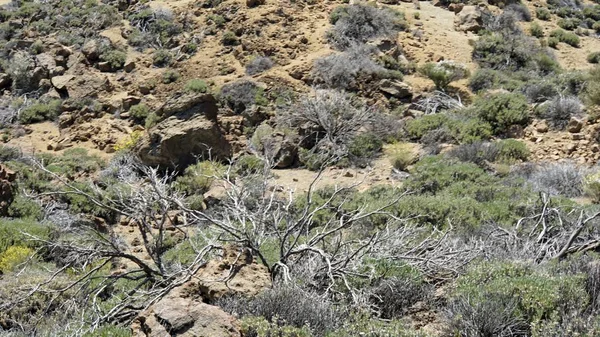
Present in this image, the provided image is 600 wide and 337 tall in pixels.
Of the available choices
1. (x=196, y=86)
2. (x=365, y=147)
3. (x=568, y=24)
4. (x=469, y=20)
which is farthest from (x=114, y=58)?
(x=568, y=24)

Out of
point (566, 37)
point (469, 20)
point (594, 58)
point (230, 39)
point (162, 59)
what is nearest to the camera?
point (230, 39)

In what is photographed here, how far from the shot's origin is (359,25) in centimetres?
1686

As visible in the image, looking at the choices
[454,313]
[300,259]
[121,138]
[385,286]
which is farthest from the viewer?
[121,138]

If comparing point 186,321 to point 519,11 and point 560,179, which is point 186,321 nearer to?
point 560,179

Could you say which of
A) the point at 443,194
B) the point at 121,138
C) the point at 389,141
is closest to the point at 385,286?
the point at 443,194

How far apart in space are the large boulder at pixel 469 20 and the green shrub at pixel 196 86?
29.6ft

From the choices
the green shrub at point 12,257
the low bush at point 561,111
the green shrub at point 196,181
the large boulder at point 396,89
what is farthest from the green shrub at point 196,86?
the low bush at point 561,111

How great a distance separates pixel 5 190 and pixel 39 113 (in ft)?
24.2

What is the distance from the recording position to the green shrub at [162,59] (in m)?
17.0

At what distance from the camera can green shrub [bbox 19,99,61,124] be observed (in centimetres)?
1573

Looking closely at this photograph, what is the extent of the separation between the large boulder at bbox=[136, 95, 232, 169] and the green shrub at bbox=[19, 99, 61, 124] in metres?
A: 5.20

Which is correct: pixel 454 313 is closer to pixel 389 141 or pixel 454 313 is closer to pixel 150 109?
pixel 389 141

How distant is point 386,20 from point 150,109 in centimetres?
780

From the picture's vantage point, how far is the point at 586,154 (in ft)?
31.8
